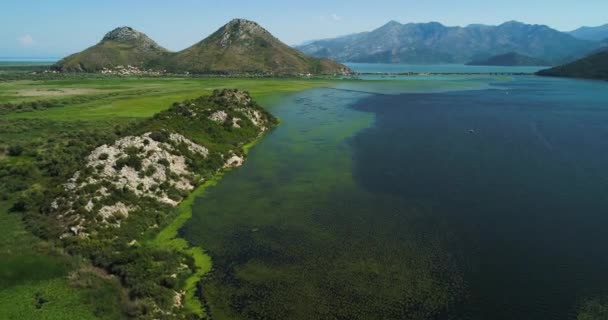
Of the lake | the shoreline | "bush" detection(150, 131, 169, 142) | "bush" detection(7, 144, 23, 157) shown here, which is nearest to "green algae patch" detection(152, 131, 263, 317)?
the shoreline

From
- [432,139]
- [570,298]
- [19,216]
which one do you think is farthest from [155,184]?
[432,139]

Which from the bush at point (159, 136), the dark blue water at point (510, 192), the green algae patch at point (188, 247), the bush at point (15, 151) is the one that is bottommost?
the green algae patch at point (188, 247)

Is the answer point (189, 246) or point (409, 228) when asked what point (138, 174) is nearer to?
point (189, 246)

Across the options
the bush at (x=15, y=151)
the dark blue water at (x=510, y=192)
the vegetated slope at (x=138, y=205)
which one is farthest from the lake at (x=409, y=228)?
the bush at (x=15, y=151)

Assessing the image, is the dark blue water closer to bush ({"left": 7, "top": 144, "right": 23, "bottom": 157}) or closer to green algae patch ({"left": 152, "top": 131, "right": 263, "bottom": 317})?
green algae patch ({"left": 152, "top": 131, "right": 263, "bottom": 317})

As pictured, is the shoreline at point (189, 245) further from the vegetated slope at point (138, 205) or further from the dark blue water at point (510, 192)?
the dark blue water at point (510, 192)

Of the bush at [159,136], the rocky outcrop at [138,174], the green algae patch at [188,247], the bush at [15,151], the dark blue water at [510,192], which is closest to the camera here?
the green algae patch at [188,247]

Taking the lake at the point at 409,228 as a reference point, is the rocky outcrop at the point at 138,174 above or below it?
above

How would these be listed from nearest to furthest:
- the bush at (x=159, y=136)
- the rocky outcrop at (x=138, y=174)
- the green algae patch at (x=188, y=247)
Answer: the green algae patch at (x=188, y=247), the rocky outcrop at (x=138, y=174), the bush at (x=159, y=136)
